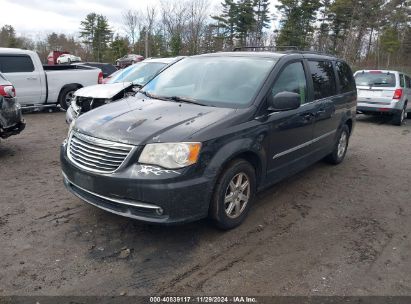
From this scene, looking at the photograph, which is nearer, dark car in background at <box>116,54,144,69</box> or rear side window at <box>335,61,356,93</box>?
rear side window at <box>335,61,356,93</box>

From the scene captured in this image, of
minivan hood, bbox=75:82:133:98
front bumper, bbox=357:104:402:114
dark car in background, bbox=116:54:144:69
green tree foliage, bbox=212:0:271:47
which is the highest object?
green tree foliage, bbox=212:0:271:47

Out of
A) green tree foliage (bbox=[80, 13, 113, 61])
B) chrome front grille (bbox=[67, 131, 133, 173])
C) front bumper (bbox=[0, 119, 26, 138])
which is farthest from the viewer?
green tree foliage (bbox=[80, 13, 113, 61])

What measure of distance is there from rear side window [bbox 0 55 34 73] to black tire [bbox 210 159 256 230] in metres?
9.16

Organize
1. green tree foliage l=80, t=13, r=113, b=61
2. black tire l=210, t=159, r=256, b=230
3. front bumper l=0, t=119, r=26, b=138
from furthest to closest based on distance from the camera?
1. green tree foliage l=80, t=13, r=113, b=61
2. front bumper l=0, t=119, r=26, b=138
3. black tire l=210, t=159, r=256, b=230

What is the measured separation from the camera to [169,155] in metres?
3.36

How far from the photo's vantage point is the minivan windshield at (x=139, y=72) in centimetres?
882

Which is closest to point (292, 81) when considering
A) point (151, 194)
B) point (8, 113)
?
point (151, 194)

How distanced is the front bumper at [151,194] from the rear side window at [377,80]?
1041 cm

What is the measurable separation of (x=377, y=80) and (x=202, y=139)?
10508 mm

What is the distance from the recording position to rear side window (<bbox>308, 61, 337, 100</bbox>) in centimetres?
530

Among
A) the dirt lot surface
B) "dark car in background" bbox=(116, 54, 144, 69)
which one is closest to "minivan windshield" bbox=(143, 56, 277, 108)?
the dirt lot surface

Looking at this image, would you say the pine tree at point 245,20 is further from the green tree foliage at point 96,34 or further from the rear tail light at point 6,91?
the rear tail light at point 6,91

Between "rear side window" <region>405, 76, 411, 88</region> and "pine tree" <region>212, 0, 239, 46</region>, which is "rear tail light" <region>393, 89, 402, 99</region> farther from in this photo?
"pine tree" <region>212, 0, 239, 46</region>

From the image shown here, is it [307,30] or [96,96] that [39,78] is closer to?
[96,96]
